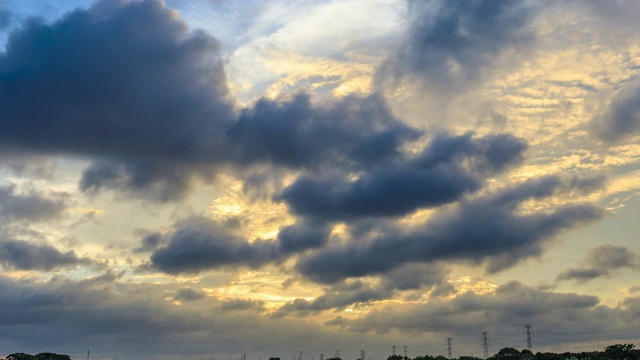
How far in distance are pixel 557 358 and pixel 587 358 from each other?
24207 millimetres

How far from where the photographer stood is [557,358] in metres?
199

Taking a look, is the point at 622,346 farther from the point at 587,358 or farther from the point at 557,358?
the point at 557,358

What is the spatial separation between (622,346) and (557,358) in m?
27.7

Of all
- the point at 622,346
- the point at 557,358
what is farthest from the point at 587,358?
the point at 557,358

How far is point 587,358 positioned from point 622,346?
33.7ft

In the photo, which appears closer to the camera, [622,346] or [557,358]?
[622,346]

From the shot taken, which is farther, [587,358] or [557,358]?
[557,358]

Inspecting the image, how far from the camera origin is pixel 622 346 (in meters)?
175
